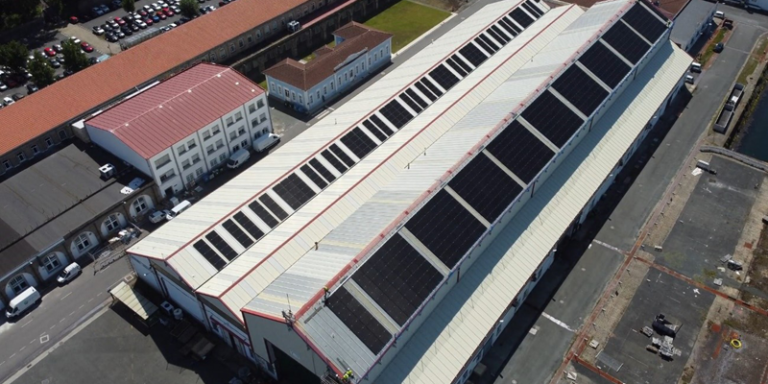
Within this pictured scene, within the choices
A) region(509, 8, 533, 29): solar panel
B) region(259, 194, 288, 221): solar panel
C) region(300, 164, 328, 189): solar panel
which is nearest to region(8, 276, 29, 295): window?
region(259, 194, 288, 221): solar panel

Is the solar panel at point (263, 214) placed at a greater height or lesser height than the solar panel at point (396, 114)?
lesser

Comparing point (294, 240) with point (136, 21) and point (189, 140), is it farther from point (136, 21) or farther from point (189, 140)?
point (136, 21)

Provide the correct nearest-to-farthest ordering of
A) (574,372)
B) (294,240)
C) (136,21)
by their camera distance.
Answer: (574,372) < (294,240) < (136,21)

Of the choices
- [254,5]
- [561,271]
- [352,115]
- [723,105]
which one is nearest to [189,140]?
[352,115]

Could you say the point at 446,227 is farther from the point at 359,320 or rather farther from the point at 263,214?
the point at 263,214

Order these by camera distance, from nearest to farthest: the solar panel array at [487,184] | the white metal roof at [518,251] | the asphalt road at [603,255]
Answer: the white metal roof at [518,251] → the solar panel array at [487,184] → the asphalt road at [603,255]

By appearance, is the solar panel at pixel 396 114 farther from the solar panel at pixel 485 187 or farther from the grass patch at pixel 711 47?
the grass patch at pixel 711 47

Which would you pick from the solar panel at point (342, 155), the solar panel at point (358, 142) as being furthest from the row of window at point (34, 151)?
the solar panel at point (358, 142)

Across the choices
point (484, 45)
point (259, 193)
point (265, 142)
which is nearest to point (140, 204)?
point (259, 193)
